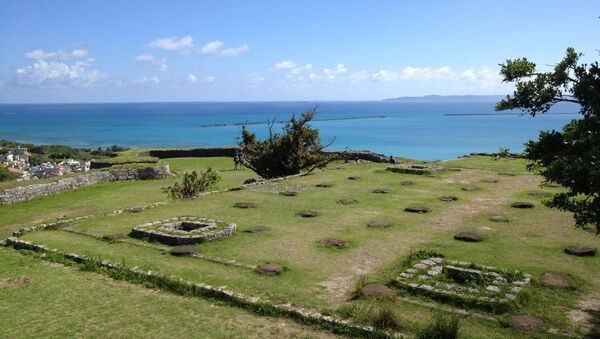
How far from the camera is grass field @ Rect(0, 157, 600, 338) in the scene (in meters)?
9.20

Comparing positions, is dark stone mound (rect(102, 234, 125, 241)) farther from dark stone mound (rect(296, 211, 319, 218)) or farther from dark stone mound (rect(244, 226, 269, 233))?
dark stone mound (rect(296, 211, 319, 218))

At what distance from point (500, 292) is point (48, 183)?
75.7 ft

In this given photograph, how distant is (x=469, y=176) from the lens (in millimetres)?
26375

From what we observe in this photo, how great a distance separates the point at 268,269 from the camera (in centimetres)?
1168

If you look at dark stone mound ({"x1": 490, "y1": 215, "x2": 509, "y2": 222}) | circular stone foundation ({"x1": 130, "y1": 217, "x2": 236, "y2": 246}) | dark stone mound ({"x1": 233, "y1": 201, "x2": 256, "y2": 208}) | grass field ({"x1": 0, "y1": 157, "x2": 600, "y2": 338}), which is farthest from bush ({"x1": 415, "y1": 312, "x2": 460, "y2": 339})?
dark stone mound ({"x1": 233, "y1": 201, "x2": 256, "y2": 208})

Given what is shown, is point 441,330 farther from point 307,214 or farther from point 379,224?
point 307,214

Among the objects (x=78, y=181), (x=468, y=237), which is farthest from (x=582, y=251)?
(x=78, y=181)

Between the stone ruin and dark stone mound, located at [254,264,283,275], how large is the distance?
2846mm

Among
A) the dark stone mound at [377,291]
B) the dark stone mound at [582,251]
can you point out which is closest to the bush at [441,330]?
the dark stone mound at [377,291]

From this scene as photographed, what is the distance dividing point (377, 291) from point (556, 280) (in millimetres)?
4030

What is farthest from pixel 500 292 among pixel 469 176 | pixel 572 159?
pixel 469 176

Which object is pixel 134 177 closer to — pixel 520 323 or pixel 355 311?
pixel 355 311

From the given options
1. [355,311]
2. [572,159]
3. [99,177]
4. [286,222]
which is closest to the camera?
[572,159]

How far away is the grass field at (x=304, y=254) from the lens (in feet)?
30.2
